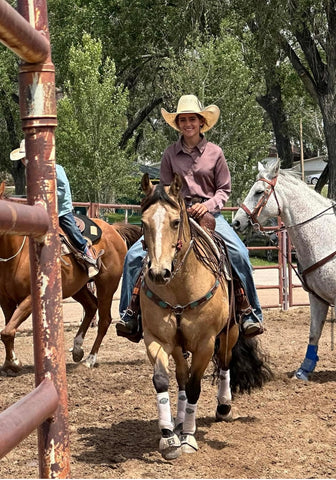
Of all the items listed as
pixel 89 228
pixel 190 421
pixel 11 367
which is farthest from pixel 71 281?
pixel 190 421

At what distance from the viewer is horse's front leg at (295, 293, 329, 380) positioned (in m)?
7.64

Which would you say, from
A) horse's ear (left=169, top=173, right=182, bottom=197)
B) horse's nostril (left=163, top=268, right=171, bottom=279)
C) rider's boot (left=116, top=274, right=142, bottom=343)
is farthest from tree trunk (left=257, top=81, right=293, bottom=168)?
horse's nostril (left=163, top=268, right=171, bottom=279)

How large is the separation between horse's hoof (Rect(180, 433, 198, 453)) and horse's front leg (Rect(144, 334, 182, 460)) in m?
0.16

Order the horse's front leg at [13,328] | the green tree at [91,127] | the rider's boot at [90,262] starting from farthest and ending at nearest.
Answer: the green tree at [91,127] → the rider's boot at [90,262] → the horse's front leg at [13,328]

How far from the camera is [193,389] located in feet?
17.0

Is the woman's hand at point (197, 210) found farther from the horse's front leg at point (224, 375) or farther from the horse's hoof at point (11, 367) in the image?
the horse's hoof at point (11, 367)

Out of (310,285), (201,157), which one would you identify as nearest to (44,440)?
(201,157)

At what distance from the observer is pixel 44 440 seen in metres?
1.79

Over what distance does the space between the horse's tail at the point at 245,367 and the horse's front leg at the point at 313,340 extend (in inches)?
49.0

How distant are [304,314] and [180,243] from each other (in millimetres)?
8478

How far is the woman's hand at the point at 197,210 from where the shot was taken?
5.25m

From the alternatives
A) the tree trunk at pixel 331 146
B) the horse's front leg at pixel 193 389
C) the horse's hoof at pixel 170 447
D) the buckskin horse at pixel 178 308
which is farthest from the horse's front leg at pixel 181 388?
the tree trunk at pixel 331 146

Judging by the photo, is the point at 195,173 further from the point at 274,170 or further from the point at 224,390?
the point at 274,170

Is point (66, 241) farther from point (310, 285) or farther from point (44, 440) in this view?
point (44, 440)
